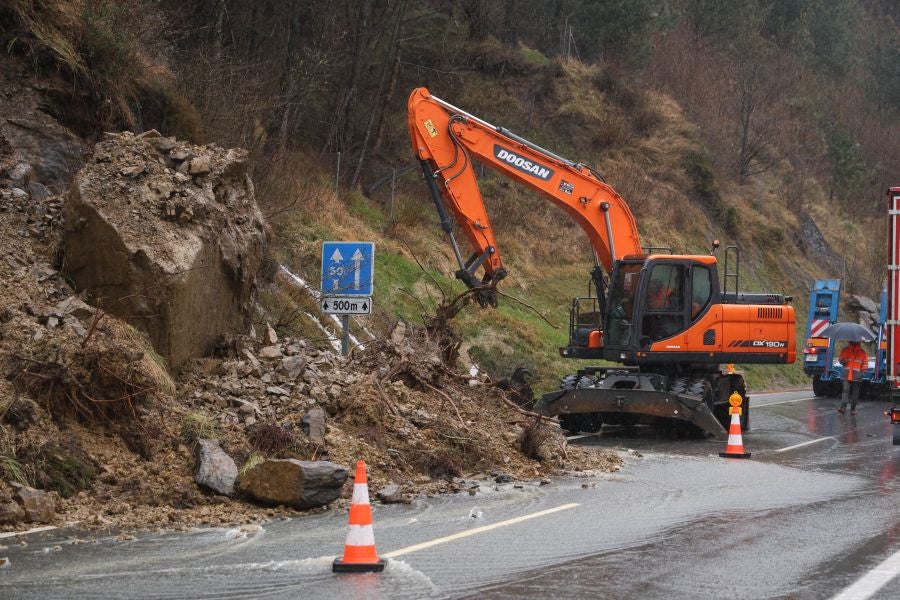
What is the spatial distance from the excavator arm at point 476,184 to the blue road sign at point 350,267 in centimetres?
280

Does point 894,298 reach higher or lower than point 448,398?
higher

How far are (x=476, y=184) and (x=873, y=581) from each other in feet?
41.2

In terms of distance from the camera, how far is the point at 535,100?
149 feet

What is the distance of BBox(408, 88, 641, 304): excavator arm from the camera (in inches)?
760

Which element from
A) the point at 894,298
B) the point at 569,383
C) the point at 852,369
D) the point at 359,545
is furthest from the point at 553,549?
the point at 852,369

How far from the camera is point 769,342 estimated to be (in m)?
19.8

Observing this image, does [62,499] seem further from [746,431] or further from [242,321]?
[746,431]

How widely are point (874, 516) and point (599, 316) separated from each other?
996 centimetres

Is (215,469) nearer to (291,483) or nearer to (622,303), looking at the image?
(291,483)

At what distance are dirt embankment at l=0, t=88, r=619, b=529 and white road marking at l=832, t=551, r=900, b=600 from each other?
15.2 feet

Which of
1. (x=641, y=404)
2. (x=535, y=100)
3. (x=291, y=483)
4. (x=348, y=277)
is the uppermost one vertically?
(x=535, y=100)

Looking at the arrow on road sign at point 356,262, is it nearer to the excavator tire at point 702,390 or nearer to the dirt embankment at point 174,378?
the dirt embankment at point 174,378

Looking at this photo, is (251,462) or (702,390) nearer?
(251,462)

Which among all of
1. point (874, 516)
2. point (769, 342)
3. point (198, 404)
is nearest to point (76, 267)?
point (198, 404)
